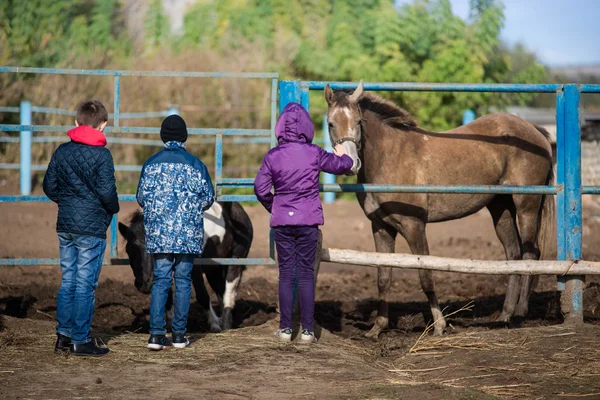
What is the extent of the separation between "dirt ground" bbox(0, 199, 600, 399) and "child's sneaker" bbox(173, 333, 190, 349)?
0.30ft

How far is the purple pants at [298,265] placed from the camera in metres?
5.39

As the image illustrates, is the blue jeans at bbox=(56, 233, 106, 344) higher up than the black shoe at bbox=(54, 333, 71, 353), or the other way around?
the blue jeans at bbox=(56, 233, 106, 344)

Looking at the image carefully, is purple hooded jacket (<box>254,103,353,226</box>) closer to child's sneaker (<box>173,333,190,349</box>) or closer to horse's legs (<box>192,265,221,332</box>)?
child's sneaker (<box>173,333,190,349</box>)

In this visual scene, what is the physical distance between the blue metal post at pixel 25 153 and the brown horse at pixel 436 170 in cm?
1071

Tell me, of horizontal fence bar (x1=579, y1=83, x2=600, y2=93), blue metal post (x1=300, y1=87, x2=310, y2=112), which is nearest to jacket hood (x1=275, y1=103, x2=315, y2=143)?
blue metal post (x1=300, y1=87, x2=310, y2=112)

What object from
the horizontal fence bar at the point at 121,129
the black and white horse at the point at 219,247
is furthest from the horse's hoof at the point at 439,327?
the horizontal fence bar at the point at 121,129

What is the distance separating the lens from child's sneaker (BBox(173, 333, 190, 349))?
534 cm

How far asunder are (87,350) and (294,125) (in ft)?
6.71

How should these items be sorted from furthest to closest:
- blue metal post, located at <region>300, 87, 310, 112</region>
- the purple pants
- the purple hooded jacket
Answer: blue metal post, located at <region>300, 87, 310, 112</region>
the purple pants
the purple hooded jacket

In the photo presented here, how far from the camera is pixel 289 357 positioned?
16.5 ft

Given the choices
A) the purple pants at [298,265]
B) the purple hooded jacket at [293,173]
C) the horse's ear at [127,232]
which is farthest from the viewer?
the horse's ear at [127,232]

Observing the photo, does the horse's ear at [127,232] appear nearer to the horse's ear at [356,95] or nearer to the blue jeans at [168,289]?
the blue jeans at [168,289]

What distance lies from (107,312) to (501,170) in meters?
4.02

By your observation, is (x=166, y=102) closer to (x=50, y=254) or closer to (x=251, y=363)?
(x=50, y=254)
